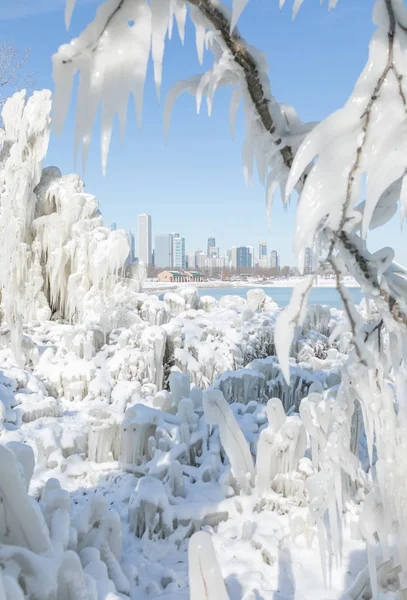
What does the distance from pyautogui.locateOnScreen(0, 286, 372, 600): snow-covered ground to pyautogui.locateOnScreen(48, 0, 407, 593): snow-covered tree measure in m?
0.30

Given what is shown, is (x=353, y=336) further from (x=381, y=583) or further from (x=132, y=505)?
(x=132, y=505)

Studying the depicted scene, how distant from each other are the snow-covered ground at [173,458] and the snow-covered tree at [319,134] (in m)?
0.30

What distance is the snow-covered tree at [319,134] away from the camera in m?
0.64

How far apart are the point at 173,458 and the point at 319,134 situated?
2.61 metres

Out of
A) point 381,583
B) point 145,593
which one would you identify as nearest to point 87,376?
point 145,593

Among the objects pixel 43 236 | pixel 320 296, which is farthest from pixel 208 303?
pixel 43 236

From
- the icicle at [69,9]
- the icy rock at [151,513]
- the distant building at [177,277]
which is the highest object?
the distant building at [177,277]

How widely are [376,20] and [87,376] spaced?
5.03m

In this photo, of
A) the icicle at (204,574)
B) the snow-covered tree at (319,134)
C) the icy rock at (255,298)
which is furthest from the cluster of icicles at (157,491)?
the icy rock at (255,298)

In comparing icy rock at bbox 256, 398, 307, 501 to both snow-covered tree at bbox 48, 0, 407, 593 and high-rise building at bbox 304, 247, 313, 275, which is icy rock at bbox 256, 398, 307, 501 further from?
high-rise building at bbox 304, 247, 313, 275

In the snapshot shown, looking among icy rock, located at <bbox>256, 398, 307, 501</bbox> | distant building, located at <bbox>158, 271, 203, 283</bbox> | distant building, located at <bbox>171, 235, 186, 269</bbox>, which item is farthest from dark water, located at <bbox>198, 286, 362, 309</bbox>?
distant building, located at <bbox>171, 235, 186, 269</bbox>

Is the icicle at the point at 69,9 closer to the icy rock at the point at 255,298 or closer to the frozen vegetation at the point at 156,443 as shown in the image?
the frozen vegetation at the point at 156,443

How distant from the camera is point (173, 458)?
2.87m

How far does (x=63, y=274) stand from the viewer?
7965mm
